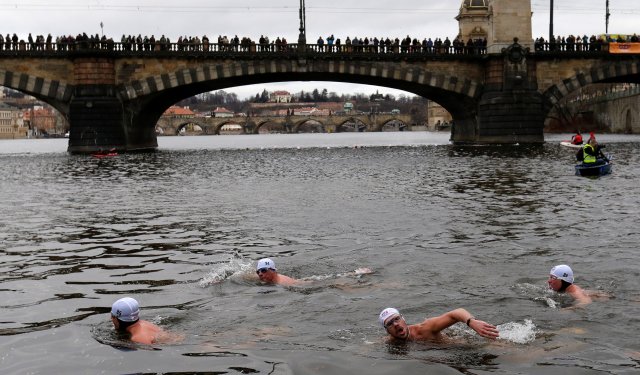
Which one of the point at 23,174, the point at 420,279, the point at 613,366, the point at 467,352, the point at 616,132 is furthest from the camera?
the point at 616,132

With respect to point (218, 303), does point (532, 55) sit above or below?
above

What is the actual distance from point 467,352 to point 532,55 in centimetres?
4829

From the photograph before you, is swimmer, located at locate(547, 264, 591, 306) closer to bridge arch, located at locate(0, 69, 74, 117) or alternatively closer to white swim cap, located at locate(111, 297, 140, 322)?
white swim cap, located at locate(111, 297, 140, 322)

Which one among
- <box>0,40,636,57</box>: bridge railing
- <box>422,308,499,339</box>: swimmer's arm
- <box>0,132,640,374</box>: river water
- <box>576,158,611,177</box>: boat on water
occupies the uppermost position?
<box>0,40,636,57</box>: bridge railing

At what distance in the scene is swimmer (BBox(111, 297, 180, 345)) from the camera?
854cm

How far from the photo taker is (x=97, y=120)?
50219mm

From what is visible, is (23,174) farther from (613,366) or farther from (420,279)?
(613,366)

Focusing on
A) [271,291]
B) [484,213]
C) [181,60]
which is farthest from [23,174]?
[271,291]

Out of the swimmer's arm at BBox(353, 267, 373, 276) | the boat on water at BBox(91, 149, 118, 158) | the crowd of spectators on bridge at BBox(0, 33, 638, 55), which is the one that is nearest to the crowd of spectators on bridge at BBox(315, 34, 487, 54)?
the crowd of spectators on bridge at BBox(0, 33, 638, 55)

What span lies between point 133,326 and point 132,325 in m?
0.02

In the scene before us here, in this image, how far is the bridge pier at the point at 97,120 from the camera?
5003 cm

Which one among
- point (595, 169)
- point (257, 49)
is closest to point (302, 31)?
point (257, 49)

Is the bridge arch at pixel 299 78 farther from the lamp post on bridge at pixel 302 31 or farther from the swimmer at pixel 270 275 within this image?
the swimmer at pixel 270 275

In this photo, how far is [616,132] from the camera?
298ft
